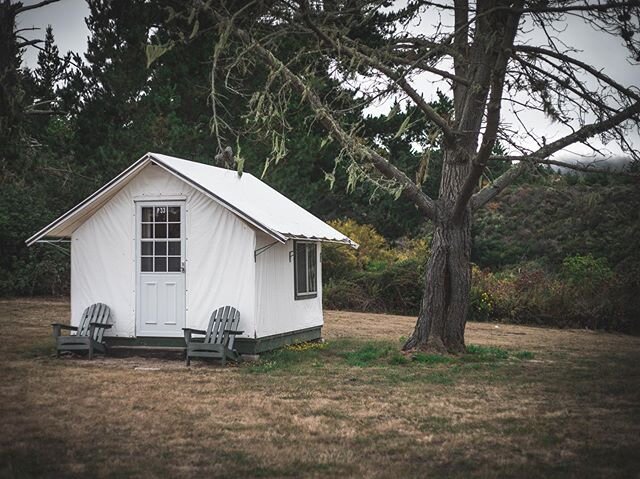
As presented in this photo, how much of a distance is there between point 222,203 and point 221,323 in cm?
200

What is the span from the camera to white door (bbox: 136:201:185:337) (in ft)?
44.2

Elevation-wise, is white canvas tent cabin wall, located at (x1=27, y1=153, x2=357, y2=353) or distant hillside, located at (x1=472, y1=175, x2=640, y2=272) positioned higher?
distant hillside, located at (x1=472, y1=175, x2=640, y2=272)

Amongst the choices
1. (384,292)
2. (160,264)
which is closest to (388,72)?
(160,264)

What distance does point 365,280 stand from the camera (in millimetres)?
24672

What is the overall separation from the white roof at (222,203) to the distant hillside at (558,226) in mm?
12671

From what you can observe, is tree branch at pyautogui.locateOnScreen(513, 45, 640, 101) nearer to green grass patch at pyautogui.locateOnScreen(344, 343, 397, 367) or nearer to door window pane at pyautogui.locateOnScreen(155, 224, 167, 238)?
green grass patch at pyautogui.locateOnScreen(344, 343, 397, 367)

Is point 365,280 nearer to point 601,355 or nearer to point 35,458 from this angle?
point 601,355

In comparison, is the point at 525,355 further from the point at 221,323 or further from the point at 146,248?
the point at 146,248

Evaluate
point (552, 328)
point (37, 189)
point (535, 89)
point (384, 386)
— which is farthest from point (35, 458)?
point (37, 189)

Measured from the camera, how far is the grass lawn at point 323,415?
21.1ft

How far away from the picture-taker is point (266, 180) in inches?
1005

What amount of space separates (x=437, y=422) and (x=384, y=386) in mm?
2373

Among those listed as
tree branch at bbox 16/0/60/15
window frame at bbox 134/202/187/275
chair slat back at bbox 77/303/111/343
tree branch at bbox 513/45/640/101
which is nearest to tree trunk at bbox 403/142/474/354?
tree branch at bbox 513/45/640/101

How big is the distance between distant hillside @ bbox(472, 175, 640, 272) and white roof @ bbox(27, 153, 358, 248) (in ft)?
41.6
